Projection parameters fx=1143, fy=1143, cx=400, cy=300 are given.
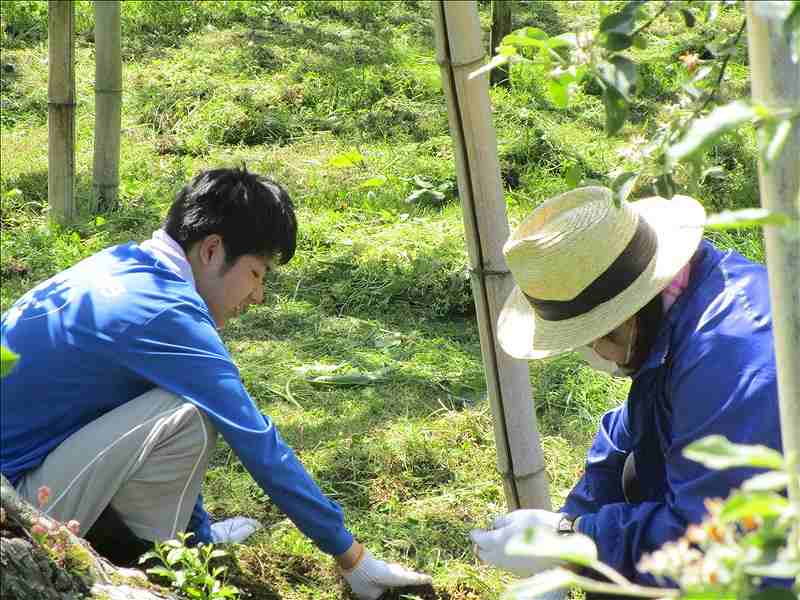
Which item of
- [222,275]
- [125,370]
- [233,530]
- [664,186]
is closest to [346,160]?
[233,530]

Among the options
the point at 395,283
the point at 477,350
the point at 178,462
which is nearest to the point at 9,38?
the point at 395,283

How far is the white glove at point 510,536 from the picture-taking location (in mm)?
2607

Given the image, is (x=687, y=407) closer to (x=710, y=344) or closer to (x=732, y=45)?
(x=710, y=344)

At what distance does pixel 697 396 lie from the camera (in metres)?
2.20

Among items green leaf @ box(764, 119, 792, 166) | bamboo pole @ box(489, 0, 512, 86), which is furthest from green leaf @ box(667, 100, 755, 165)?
bamboo pole @ box(489, 0, 512, 86)

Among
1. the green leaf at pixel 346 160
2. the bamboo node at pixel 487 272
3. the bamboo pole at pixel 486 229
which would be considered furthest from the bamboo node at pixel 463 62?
the green leaf at pixel 346 160

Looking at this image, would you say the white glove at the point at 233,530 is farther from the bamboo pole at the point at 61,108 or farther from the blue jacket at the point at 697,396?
the bamboo pole at the point at 61,108

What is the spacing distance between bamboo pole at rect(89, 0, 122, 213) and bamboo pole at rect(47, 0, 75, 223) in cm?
13

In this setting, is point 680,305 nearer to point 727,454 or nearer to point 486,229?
point 486,229

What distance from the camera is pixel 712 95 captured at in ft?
6.19

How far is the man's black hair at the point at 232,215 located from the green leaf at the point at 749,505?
2138 mm

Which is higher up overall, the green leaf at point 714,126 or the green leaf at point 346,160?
the green leaf at point 714,126

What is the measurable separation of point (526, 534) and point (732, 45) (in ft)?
4.51

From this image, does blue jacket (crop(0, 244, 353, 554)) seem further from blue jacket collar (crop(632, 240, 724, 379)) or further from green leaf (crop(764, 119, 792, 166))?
green leaf (crop(764, 119, 792, 166))
